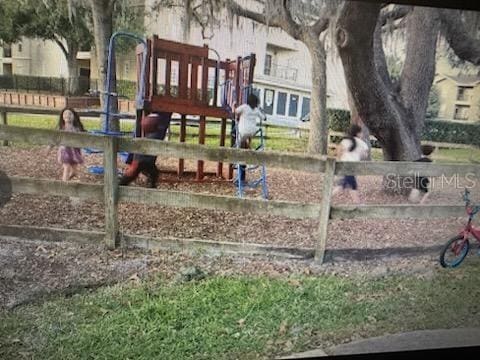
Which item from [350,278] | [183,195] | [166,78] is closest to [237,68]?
[166,78]

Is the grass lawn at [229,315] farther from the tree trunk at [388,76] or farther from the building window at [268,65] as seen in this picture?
the building window at [268,65]

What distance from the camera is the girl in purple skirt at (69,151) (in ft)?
4.85

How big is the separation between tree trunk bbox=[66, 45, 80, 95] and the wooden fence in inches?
6.2

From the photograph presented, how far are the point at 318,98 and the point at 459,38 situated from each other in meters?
0.66

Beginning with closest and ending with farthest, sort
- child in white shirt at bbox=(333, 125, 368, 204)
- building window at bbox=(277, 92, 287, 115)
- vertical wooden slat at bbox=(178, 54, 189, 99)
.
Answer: vertical wooden slat at bbox=(178, 54, 189, 99) → building window at bbox=(277, 92, 287, 115) → child in white shirt at bbox=(333, 125, 368, 204)

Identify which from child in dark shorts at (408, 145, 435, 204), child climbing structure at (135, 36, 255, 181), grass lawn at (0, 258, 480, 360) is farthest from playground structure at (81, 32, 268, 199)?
child in dark shorts at (408, 145, 435, 204)

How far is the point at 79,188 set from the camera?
1596mm

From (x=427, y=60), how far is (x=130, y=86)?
1204 mm

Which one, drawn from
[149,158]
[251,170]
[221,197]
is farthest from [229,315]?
[149,158]

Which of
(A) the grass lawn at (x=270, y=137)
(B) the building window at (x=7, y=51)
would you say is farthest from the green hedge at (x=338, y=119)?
(B) the building window at (x=7, y=51)

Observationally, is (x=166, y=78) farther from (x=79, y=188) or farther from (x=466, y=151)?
(x=466, y=151)

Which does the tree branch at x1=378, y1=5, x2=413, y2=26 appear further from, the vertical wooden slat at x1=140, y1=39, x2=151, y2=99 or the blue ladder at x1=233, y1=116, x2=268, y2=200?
the vertical wooden slat at x1=140, y1=39, x2=151, y2=99

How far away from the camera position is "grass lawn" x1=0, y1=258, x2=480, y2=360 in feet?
5.05

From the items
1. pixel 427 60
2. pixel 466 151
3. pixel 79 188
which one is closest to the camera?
pixel 79 188
